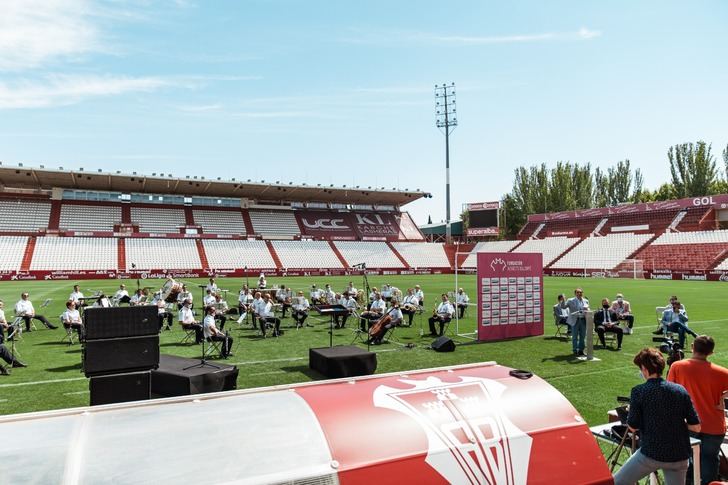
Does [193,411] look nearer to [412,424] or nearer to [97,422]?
[97,422]

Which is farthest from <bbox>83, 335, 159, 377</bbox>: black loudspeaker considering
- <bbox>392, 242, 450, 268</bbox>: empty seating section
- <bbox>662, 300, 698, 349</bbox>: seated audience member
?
<bbox>392, 242, 450, 268</bbox>: empty seating section

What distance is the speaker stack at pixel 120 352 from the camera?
6.74 m

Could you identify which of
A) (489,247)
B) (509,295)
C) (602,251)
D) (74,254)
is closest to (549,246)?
(602,251)

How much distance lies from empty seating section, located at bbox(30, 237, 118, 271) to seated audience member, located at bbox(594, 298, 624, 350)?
44.1m

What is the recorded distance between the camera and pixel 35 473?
2.64 metres

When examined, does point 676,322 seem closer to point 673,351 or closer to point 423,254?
point 673,351

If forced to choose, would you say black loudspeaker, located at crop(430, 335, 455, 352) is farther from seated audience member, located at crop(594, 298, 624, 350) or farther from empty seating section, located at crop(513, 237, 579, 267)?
empty seating section, located at crop(513, 237, 579, 267)

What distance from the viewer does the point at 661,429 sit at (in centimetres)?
402

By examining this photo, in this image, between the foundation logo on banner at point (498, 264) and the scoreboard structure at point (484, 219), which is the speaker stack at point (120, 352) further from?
the scoreboard structure at point (484, 219)

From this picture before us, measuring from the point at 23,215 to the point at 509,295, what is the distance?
54.1 meters

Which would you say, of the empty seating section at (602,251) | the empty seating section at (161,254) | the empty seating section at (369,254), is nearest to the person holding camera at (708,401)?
the empty seating section at (161,254)

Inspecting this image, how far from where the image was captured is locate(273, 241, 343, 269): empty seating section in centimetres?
5444

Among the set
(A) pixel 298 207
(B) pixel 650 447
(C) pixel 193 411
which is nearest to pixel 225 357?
(C) pixel 193 411

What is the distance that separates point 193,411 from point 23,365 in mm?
11023
